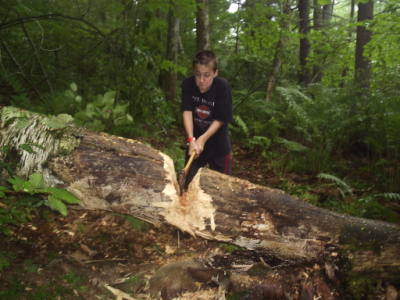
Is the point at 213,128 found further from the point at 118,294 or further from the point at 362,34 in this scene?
the point at 362,34

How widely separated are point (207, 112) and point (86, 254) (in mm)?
2006

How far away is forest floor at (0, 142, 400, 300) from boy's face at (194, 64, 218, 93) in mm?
1685

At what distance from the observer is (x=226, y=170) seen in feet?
11.8

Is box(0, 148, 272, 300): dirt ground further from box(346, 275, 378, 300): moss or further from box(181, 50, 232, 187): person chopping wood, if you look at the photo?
box(346, 275, 378, 300): moss

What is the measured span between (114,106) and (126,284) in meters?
3.27

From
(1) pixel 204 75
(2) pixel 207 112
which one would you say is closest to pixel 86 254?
(2) pixel 207 112

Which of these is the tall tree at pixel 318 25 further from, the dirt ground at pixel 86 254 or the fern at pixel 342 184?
the dirt ground at pixel 86 254

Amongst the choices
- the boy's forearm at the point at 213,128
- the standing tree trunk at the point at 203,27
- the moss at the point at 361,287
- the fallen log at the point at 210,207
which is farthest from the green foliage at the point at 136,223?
the standing tree trunk at the point at 203,27

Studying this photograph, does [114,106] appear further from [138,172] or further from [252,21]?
[252,21]

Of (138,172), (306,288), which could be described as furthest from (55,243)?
(306,288)

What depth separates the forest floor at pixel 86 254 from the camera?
2227 millimetres

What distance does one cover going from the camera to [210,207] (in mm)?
2395

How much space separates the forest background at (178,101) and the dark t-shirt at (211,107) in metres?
1.37

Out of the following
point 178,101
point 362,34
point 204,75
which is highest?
point 362,34
